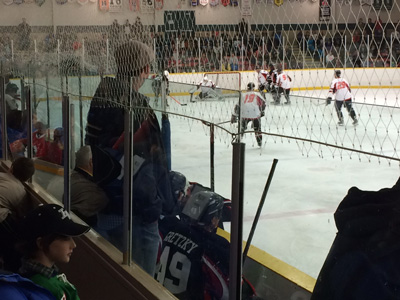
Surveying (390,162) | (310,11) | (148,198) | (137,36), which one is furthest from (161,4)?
(390,162)

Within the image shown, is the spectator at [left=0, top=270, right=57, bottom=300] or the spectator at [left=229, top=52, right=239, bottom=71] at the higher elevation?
the spectator at [left=229, top=52, right=239, bottom=71]

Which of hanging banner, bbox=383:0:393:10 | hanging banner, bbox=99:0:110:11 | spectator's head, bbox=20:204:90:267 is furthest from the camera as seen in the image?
hanging banner, bbox=99:0:110:11

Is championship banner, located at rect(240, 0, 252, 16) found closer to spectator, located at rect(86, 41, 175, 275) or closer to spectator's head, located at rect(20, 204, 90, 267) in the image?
spectator, located at rect(86, 41, 175, 275)

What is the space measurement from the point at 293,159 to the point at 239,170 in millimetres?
136

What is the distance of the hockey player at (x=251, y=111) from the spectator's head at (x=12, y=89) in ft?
5.39

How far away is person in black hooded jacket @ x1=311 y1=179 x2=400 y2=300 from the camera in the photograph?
110 cm

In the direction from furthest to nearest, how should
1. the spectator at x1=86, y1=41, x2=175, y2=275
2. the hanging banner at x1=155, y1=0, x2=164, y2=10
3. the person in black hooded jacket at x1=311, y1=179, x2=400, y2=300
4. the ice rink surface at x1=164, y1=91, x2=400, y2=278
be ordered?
the hanging banner at x1=155, y1=0, x2=164, y2=10
the spectator at x1=86, y1=41, x2=175, y2=275
the ice rink surface at x1=164, y1=91, x2=400, y2=278
the person in black hooded jacket at x1=311, y1=179, x2=400, y2=300

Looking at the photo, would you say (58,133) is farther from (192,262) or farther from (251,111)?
(251,111)

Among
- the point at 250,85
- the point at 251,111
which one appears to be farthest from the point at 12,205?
the point at 250,85

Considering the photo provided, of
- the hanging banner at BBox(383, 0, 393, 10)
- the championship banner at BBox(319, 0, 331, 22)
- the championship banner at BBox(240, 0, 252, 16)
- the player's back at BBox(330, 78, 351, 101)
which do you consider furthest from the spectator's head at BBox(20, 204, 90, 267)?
the player's back at BBox(330, 78, 351, 101)

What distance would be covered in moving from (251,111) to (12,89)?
5.88ft

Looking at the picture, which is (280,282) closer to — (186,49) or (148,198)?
(148,198)

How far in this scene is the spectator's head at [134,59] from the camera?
8.91 feet

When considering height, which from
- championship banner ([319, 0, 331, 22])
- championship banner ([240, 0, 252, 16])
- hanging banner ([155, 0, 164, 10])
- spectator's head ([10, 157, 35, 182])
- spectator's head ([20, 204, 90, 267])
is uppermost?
hanging banner ([155, 0, 164, 10])
